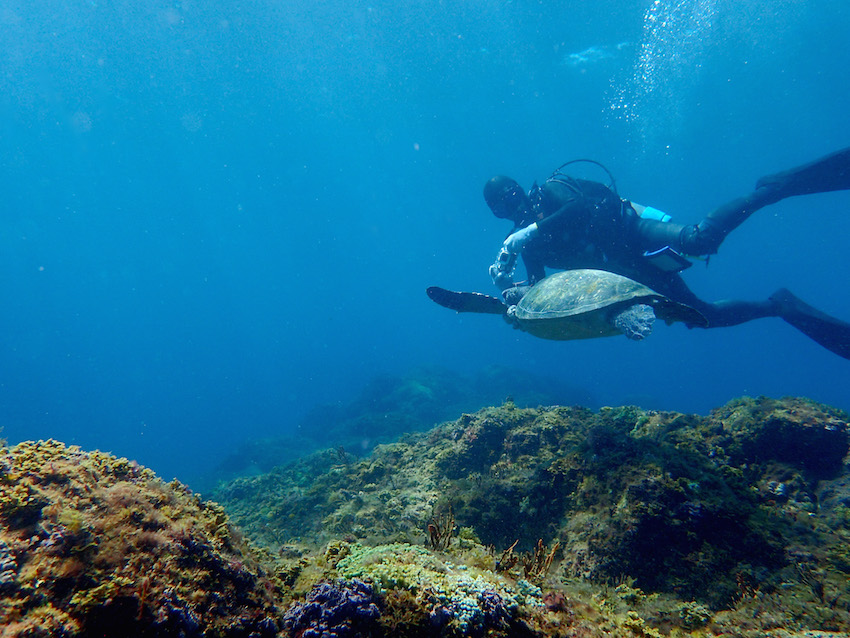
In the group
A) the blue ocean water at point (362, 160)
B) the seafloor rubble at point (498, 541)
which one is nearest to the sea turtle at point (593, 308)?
the seafloor rubble at point (498, 541)

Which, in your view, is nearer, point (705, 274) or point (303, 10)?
point (303, 10)

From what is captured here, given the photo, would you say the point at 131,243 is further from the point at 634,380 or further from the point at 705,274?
the point at 705,274

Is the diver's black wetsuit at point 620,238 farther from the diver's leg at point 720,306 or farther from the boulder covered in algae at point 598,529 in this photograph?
the boulder covered in algae at point 598,529

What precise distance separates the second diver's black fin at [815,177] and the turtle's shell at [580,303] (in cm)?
537

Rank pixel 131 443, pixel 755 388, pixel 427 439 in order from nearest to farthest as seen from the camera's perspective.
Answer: pixel 427 439 → pixel 131 443 → pixel 755 388

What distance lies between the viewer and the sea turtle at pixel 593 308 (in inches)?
210

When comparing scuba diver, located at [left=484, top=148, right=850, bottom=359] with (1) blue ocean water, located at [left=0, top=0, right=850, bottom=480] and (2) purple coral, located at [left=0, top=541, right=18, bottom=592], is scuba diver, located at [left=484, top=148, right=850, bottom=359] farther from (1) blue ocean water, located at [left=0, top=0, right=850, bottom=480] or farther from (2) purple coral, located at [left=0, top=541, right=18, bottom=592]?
(1) blue ocean water, located at [left=0, top=0, right=850, bottom=480]

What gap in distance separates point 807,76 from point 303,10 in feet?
172

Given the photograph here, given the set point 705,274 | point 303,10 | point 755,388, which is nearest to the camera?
point 303,10

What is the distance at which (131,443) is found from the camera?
210 feet

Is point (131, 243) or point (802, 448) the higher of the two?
point (131, 243)

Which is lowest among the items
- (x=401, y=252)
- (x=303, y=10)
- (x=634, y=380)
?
(x=634, y=380)

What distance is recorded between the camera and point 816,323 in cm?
735

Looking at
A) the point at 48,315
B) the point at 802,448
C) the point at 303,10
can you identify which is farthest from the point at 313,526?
the point at 48,315
